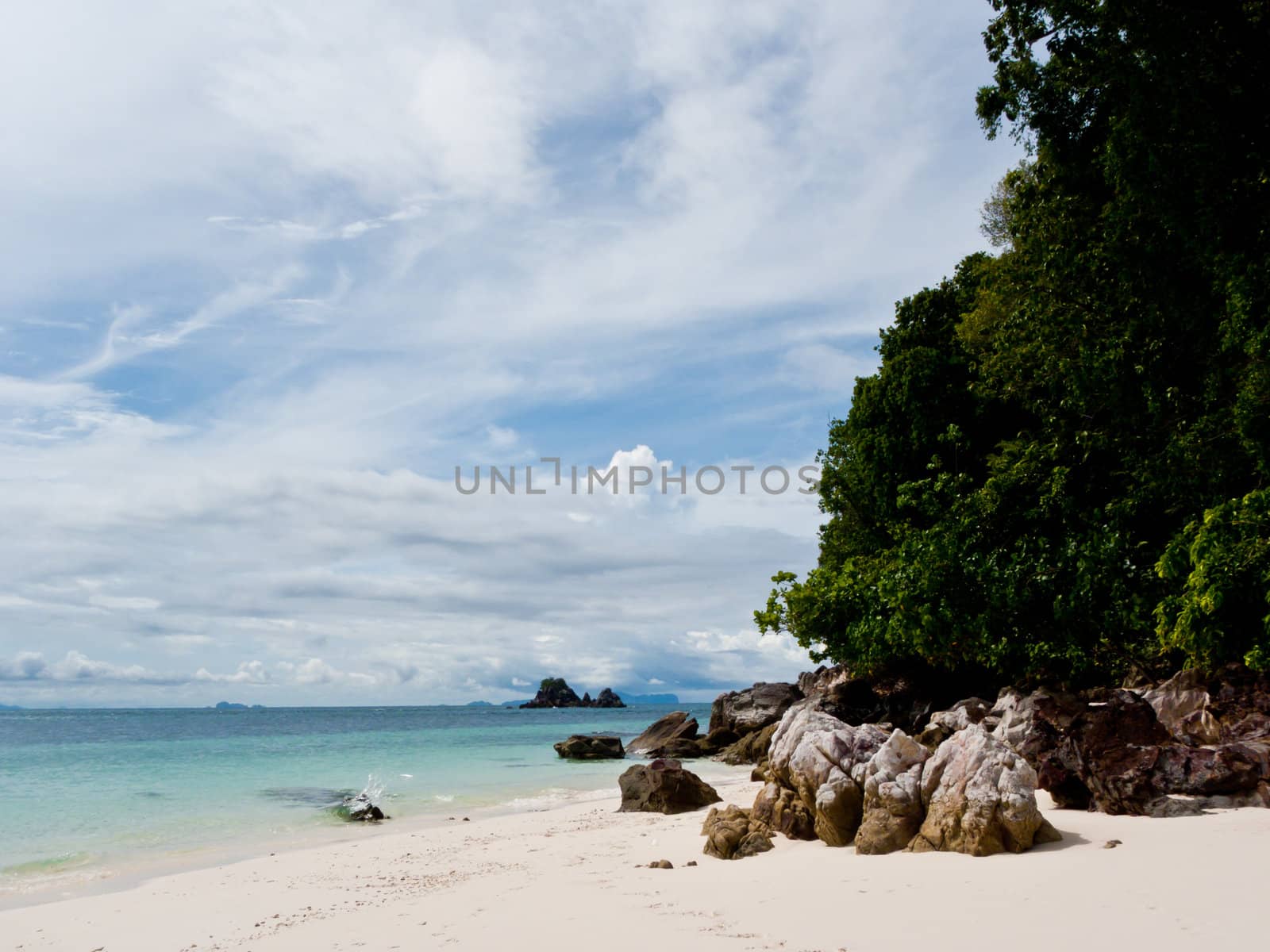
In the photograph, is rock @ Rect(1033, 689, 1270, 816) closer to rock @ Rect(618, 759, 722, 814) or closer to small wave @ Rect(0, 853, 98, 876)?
rock @ Rect(618, 759, 722, 814)

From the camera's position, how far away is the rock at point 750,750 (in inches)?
1123

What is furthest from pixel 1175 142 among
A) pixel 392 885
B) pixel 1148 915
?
Result: pixel 392 885

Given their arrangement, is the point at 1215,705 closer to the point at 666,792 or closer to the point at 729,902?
the point at 666,792

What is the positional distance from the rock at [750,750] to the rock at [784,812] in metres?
18.0

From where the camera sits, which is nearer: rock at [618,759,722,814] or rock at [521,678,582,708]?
rock at [618,759,722,814]

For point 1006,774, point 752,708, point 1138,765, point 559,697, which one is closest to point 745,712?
point 752,708

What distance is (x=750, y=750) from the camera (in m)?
29.4

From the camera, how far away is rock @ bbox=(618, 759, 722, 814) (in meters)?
15.0

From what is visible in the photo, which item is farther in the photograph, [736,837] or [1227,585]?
[1227,585]

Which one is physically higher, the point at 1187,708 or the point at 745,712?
the point at 1187,708

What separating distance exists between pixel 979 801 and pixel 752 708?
97.2 feet

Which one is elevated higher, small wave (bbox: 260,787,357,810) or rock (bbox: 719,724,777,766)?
rock (bbox: 719,724,777,766)

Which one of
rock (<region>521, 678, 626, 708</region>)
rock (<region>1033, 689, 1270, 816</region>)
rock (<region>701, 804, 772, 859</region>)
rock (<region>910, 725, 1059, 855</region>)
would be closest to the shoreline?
rock (<region>701, 804, 772, 859</region>)

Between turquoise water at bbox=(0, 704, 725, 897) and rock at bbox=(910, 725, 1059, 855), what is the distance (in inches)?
458
